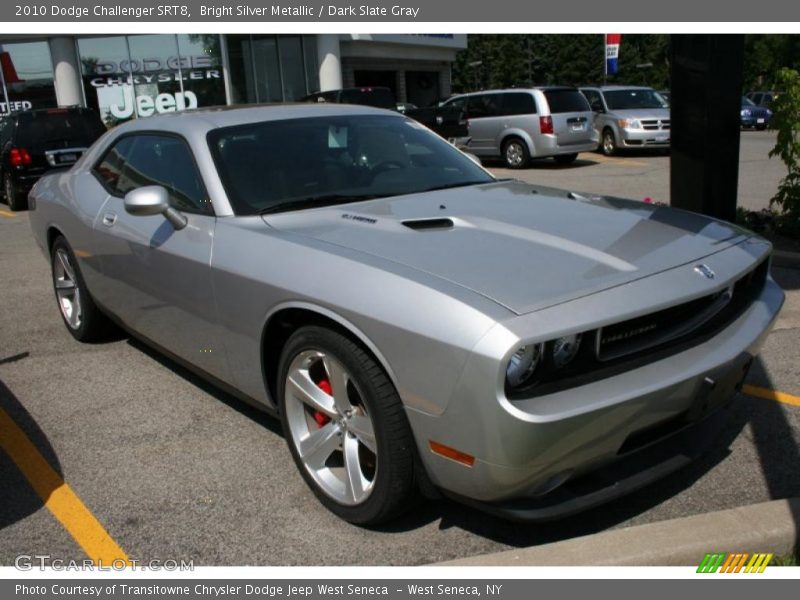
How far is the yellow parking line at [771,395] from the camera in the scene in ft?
13.4

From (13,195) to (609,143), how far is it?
44.3ft

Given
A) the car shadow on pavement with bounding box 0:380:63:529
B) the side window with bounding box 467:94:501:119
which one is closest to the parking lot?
the car shadow on pavement with bounding box 0:380:63:529

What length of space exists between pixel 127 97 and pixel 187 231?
22221 millimetres

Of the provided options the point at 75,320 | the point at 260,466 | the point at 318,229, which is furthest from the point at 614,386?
the point at 75,320

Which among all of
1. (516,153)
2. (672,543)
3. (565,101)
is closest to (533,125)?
(516,153)

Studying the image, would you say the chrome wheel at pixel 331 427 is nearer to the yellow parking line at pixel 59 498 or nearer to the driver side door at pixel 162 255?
the driver side door at pixel 162 255

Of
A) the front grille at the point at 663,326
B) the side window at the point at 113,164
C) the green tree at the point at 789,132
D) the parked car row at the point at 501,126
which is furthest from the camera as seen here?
the parked car row at the point at 501,126

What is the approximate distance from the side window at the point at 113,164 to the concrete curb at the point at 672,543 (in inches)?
132

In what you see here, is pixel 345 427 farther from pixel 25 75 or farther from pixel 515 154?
pixel 25 75

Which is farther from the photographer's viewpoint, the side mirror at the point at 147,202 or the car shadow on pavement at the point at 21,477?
the side mirror at the point at 147,202

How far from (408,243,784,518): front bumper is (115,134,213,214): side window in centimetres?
188

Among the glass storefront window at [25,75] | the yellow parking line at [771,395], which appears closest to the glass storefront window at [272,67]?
the glass storefront window at [25,75]

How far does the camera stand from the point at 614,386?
262cm

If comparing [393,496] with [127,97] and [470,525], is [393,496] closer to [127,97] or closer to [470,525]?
[470,525]
